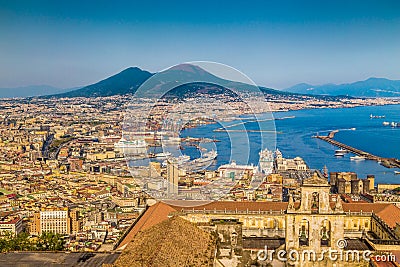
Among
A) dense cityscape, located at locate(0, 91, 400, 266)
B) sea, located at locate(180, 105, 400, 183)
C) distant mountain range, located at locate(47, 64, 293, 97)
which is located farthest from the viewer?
sea, located at locate(180, 105, 400, 183)

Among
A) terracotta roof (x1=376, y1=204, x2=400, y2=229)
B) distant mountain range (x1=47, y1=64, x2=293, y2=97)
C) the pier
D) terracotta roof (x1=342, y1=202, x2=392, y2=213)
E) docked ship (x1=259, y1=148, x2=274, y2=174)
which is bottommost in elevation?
the pier

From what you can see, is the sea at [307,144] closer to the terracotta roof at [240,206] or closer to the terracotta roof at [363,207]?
the terracotta roof at [240,206]

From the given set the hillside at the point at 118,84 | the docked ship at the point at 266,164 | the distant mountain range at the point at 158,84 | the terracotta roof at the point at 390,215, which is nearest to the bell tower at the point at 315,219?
the distant mountain range at the point at 158,84

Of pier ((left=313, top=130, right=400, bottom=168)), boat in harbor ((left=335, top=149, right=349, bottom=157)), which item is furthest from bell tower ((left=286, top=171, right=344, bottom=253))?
boat in harbor ((left=335, top=149, right=349, bottom=157))

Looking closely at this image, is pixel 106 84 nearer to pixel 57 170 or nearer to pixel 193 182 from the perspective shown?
pixel 57 170

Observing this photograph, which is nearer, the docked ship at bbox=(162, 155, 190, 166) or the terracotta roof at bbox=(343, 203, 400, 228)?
the terracotta roof at bbox=(343, 203, 400, 228)

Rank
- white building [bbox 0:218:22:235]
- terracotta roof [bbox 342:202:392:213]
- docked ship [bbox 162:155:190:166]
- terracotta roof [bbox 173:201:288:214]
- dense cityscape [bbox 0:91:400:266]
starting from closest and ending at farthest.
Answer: dense cityscape [bbox 0:91:400:266] < terracotta roof [bbox 342:202:392:213] < terracotta roof [bbox 173:201:288:214] < docked ship [bbox 162:155:190:166] < white building [bbox 0:218:22:235]

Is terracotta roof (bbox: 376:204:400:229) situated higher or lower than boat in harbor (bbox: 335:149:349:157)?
higher

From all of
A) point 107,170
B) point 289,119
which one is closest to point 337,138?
point 289,119

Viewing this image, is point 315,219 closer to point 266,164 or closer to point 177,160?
point 177,160

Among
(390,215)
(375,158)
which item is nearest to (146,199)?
(390,215)

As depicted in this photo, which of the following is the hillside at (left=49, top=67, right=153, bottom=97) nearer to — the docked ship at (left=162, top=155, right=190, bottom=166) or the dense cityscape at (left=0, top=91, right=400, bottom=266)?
the dense cityscape at (left=0, top=91, right=400, bottom=266)
